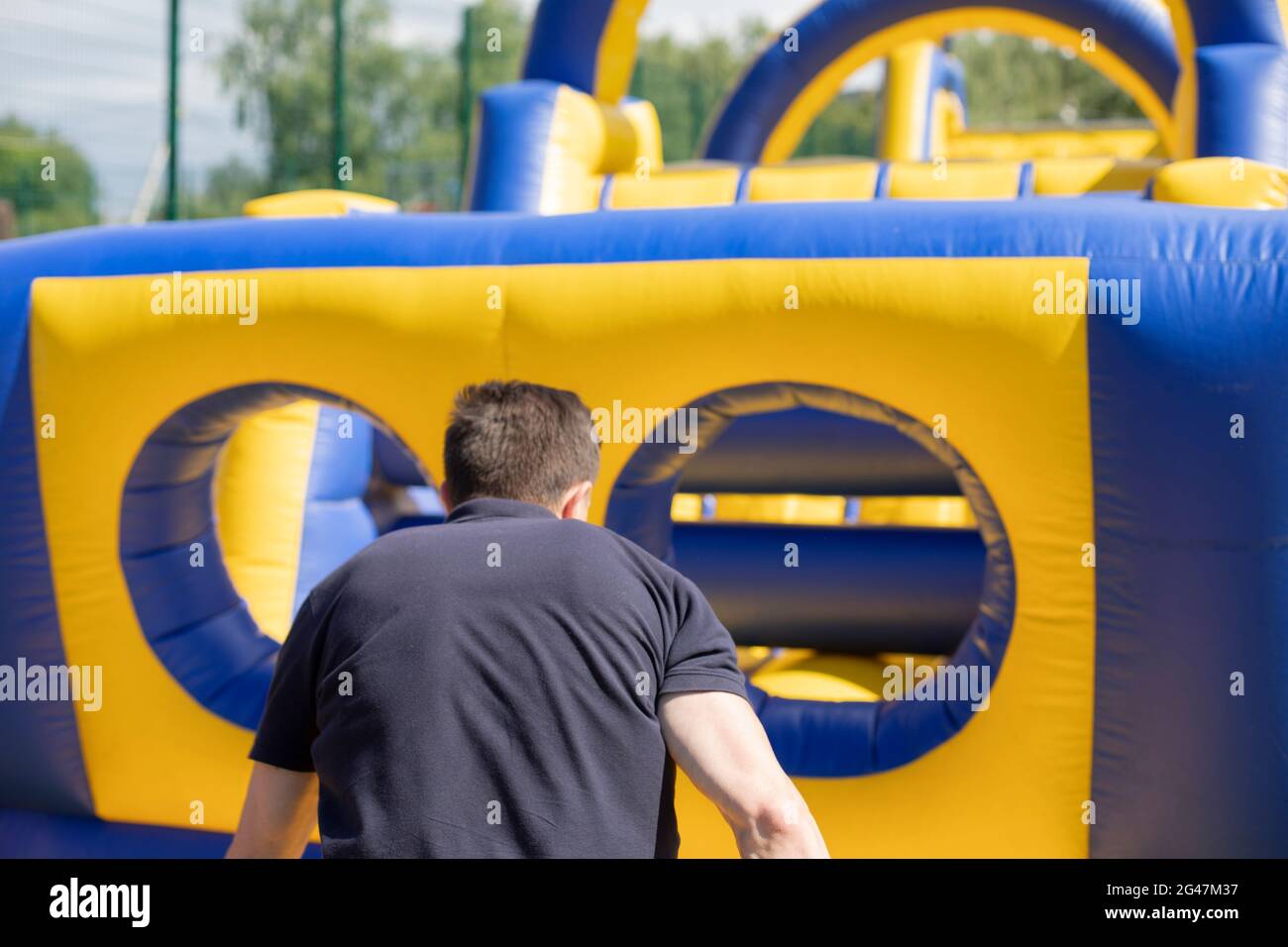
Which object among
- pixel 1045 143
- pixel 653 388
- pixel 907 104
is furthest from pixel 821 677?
pixel 1045 143

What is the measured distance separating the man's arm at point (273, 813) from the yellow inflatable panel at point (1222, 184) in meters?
2.27

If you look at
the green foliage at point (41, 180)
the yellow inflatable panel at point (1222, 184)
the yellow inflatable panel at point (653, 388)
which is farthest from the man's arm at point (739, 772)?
the green foliage at point (41, 180)

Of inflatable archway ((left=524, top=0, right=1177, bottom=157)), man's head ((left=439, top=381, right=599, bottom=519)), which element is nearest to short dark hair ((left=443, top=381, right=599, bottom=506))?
man's head ((left=439, top=381, right=599, bottom=519))

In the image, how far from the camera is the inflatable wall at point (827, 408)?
7.32 ft

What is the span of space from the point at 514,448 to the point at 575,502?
0.09 m

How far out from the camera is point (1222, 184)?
284 centimetres

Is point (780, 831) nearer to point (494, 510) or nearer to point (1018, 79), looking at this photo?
point (494, 510)

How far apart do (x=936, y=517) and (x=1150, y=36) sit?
2.68 metres

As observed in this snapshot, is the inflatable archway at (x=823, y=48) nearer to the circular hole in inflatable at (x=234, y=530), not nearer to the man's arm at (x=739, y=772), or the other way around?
the circular hole in inflatable at (x=234, y=530)

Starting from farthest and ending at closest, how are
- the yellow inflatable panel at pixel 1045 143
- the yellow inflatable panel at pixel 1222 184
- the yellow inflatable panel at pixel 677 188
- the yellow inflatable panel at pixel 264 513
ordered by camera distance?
the yellow inflatable panel at pixel 1045 143 < the yellow inflatable panel at pixel 677 188 < the yellow inflatable panel at pixel 264 513 < the yellow inflatable panel at pixel 1222 184

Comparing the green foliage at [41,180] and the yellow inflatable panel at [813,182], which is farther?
the green foliage at [41,180]
